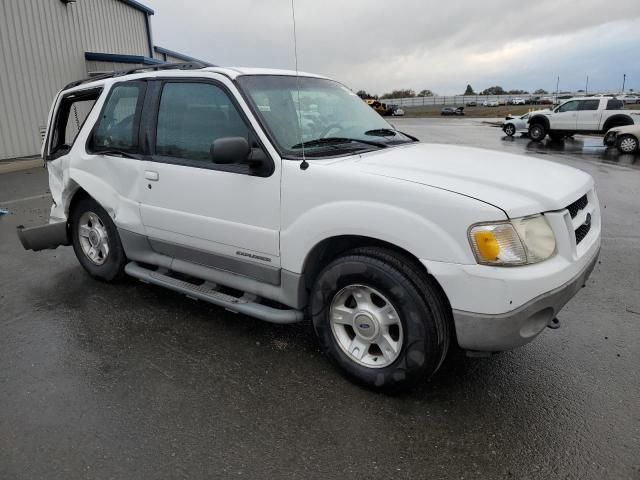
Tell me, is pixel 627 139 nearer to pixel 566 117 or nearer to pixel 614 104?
pixel 614 104

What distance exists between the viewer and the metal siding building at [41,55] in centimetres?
1427

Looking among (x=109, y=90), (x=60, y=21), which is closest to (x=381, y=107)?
(x=60, y=21)

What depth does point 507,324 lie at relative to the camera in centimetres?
247

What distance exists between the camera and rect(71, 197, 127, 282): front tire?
177 inches

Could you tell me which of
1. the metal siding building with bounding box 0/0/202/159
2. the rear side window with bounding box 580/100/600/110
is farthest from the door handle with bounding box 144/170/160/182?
the rear side window with bounding box 580/100/600/110

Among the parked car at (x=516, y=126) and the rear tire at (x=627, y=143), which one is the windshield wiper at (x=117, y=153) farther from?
the parked car at (x=516, y=126)

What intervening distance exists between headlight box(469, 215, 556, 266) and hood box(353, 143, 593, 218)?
0.23 ft

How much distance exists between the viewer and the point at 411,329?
2682mm

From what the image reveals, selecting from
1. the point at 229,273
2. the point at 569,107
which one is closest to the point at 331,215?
the point at 229,273

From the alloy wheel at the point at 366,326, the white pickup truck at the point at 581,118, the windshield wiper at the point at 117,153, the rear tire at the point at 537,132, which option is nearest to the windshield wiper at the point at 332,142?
the alloy wheel at the point at 366,326

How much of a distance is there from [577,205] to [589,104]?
20153 millimetres

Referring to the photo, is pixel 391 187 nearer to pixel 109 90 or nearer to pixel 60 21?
pixel 109 90

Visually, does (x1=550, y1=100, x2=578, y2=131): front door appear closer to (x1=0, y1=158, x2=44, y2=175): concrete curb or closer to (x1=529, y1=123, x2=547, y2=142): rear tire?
(x1=529, y1=123, x2=547, y2=142): rear tire

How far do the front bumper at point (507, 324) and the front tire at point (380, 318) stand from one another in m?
0.15
